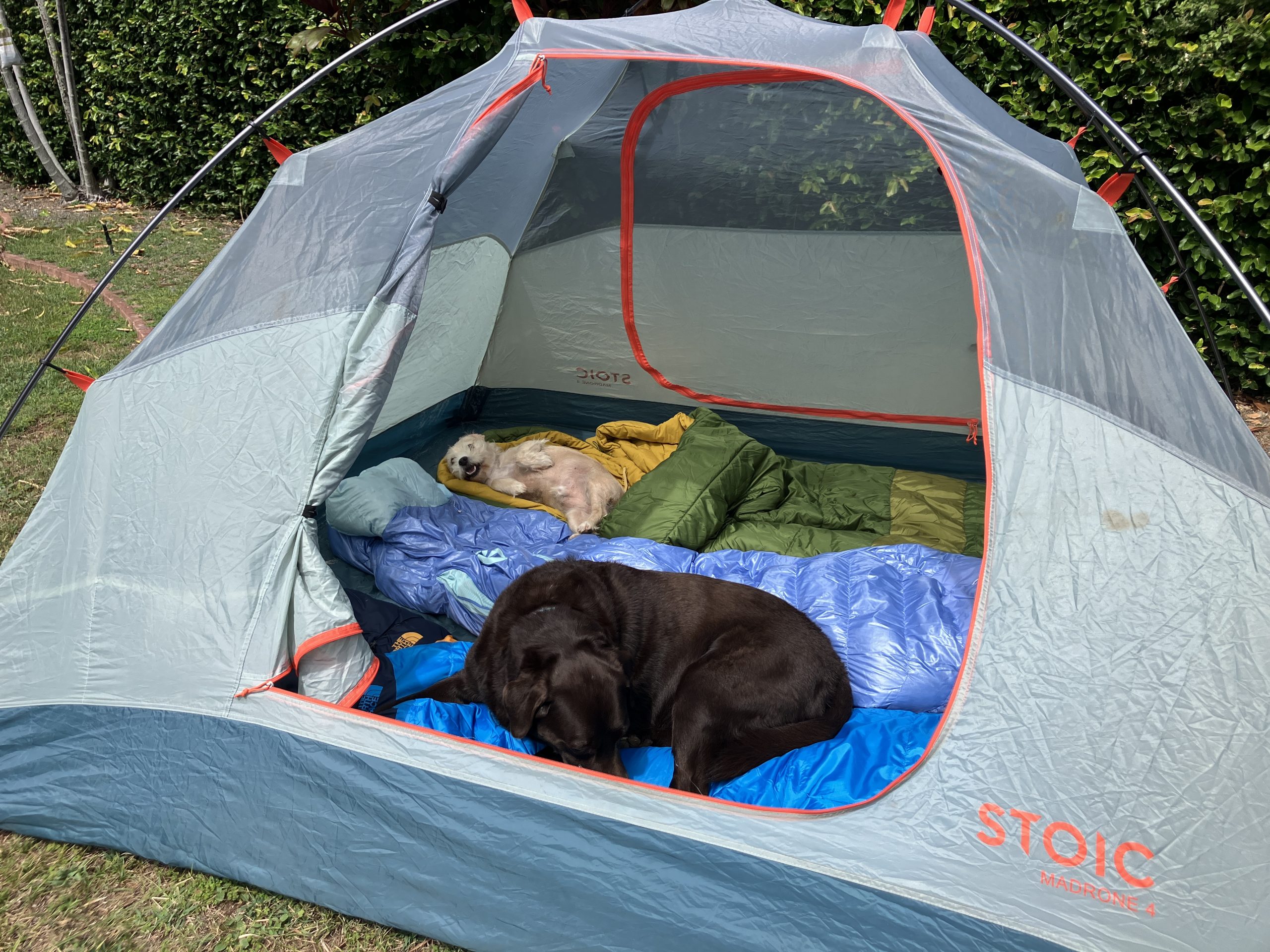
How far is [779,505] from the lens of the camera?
400 centimetres

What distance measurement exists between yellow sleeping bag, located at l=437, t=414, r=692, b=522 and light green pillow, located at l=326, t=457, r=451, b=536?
269 millimetres

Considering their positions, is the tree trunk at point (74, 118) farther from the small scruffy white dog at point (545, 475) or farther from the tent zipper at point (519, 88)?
the tent zipper at point (519, 88)

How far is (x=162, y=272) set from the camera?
7367mm

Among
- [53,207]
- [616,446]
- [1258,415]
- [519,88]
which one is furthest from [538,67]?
[53,207]

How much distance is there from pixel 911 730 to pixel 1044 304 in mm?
1217

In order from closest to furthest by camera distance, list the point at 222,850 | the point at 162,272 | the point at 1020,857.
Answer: the point at 1020,857 → the point at 222,850 → the point at 162,272

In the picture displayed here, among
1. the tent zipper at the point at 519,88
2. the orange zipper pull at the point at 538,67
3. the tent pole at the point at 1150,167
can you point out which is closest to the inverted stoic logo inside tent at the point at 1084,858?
the tent pole at the point at 1150,167

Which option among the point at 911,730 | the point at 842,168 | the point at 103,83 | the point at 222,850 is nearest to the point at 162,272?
the point at 103,83

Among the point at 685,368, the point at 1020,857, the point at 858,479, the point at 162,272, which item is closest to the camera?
the point at 1020,857

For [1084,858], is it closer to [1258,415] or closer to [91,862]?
[91,862]

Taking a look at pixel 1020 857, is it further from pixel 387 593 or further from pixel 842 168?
pixel 842 168

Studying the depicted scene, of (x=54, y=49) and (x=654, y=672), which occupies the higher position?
(x=54, y=49)

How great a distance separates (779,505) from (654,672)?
1.44 m

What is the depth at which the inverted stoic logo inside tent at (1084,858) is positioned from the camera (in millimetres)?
1865
